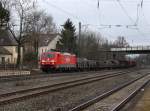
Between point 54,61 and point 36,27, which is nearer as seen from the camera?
point 54,61

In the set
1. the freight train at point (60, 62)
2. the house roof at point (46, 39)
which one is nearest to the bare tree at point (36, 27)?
the house roof at point (46, 39)

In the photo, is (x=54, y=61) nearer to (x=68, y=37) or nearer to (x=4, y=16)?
(x=4, y=16)

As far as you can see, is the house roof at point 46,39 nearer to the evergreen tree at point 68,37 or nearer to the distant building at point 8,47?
the evergreen tree at point 68,37

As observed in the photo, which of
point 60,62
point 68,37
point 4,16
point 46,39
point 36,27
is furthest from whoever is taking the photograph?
point 46,39

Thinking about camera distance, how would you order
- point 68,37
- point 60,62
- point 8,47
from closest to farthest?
point 60,62, point 68,37, point 8,47

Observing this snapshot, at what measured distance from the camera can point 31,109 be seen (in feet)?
50.6

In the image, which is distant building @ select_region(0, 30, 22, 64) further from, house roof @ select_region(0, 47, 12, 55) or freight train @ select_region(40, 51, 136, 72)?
freight train @ select_region(40, 51, 136, 72)

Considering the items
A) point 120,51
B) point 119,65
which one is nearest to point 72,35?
point 119,65

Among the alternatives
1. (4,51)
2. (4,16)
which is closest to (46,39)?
(4,51)

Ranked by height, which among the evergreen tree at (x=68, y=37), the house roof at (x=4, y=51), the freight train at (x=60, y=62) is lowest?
the freight train at (x=60, y=62)

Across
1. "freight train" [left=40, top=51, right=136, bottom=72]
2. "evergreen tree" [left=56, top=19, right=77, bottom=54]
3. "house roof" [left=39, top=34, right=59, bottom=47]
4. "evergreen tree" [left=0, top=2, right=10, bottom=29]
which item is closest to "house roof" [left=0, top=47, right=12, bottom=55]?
"evergreen tree" [left=56, top=19, right=77, bottom=54]

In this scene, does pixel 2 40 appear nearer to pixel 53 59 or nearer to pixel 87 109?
pixel 53 59

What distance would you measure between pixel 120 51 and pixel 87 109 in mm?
109766

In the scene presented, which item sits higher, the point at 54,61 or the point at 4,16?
the point at 4,16
